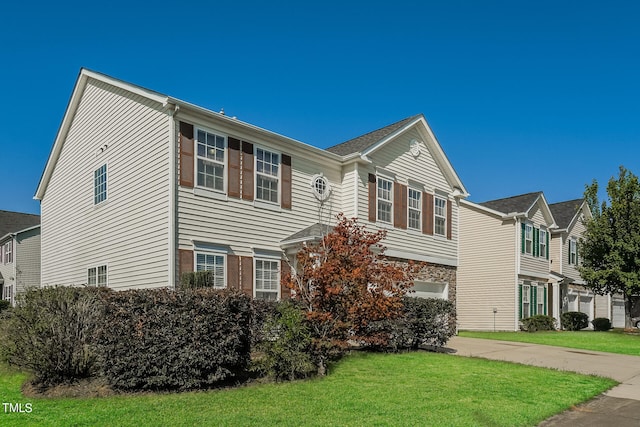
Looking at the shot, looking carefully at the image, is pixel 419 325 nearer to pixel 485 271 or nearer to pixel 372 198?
pixel 372 198

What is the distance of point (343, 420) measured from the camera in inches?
254

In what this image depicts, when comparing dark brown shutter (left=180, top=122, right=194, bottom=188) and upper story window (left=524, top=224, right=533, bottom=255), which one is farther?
upper story window (left=524, top=224, right=533, bottom=255)

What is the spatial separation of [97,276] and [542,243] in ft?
74.8

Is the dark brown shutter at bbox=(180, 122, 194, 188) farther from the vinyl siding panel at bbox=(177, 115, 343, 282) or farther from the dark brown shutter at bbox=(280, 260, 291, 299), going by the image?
the dark brown shutter at bbox=(280, 260, 291, 299)

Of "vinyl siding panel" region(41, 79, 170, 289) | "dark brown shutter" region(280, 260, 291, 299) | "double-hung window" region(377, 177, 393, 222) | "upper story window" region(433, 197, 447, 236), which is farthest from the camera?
"upper story window" region(433, 197, 447, 236)

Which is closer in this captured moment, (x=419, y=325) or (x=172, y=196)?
(x=172, y=196)

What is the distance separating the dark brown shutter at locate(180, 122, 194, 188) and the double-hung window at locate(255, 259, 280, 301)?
3.11 metres

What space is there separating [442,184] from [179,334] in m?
15.6

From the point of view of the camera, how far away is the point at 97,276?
15.6 m

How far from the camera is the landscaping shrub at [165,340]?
7.90 metres

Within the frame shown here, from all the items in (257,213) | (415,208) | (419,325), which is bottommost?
(419,325)

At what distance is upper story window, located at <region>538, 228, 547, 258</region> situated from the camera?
27467 millimetres

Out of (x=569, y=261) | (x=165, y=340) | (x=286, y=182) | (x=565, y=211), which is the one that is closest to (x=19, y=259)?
(x=286, y=182)

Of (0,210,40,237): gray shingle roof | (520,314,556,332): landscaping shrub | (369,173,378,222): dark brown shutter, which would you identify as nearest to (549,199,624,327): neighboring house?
(520,314,556,332): landscaping shrub
